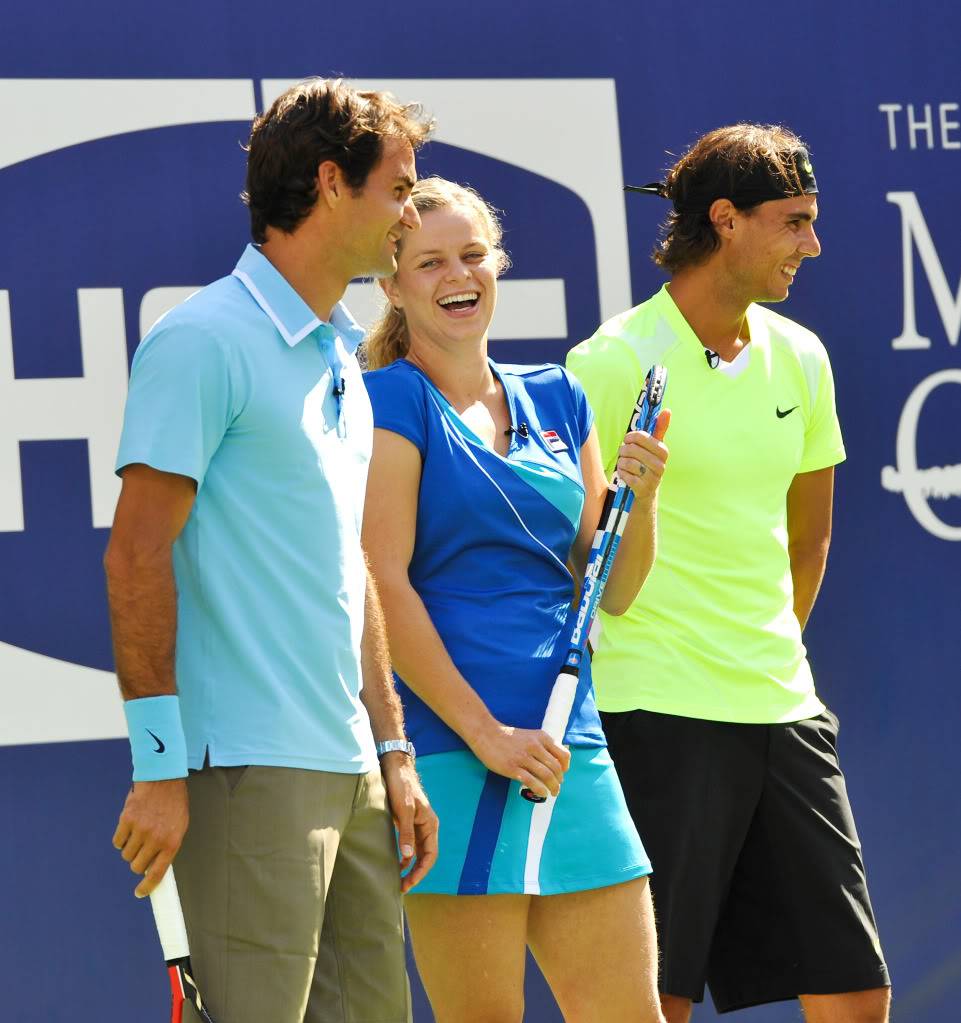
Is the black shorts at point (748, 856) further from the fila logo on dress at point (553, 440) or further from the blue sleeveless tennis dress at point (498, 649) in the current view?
the fila logo on dress at point (553, 440)

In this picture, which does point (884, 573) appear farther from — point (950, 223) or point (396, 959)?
point (396, 959)

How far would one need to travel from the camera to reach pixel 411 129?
2.28 meters

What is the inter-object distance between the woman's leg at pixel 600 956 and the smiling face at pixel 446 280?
2.80ft

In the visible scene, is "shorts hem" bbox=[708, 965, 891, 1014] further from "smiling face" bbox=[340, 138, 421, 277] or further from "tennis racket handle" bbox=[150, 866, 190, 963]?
"smiling face" bbox=[340, 138, 421, 277]

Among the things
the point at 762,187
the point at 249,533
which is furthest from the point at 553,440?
the point at 762,187

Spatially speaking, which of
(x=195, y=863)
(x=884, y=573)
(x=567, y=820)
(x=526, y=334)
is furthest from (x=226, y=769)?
(x=884, y=573)

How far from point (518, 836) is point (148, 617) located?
2.33 ft

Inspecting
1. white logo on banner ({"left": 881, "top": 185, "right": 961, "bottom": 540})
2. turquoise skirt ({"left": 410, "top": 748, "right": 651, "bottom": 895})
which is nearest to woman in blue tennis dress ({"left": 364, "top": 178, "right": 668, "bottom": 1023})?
turquoise skirt ({"left": 410, "top": 748, "right": 651, "bottom": 895})

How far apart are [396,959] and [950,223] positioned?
2412mm

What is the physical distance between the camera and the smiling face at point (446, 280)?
2627 millimetres

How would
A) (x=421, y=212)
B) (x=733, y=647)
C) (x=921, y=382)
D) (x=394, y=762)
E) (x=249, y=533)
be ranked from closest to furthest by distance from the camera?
(x=249, y=533), (x=394, y=762), (x=421, y=212), (x=733, y=647), (x=921, y=382)

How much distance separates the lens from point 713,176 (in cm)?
318

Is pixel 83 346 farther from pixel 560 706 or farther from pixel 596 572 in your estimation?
pixel 560 706

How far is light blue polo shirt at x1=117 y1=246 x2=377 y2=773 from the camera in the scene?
6.54 ft
